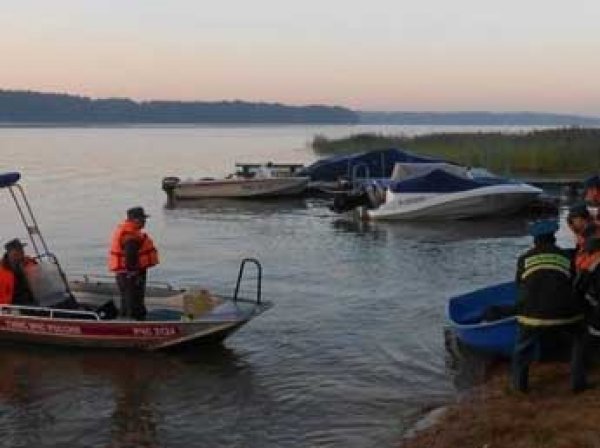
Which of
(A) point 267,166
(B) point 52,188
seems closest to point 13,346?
(A) point 267,166

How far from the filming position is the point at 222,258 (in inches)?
916

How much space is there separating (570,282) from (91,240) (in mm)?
19671

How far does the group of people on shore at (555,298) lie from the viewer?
9.20 meters

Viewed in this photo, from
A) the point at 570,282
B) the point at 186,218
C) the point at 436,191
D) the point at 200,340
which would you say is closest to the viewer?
the point at 570,282

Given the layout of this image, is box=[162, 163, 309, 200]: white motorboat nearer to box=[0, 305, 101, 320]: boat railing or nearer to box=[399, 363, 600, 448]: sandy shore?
box=[0, 305, 101, 320]: boat railing

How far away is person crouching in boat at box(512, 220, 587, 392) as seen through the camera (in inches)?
362

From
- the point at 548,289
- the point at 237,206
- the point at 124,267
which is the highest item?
the point at 548,289

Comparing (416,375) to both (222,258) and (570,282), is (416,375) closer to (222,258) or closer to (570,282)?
(570,282)

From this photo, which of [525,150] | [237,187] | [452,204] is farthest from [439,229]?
[525,150]

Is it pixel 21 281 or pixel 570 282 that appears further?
pixel 21 281

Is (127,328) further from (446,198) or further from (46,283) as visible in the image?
(446,198)

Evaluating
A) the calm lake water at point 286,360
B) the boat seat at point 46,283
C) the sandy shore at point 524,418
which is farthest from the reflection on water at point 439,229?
the sandy shore at point 524,418

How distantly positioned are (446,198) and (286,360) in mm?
18335

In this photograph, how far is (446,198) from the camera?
30703mm
